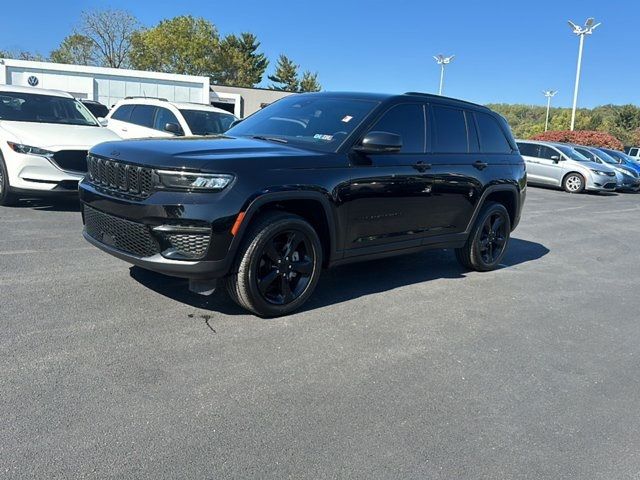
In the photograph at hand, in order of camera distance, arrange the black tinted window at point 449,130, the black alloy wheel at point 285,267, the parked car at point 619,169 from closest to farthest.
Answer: the black alloy wheel at point 285,267
the black tinted window at point 449,130
the parked car at point 619,169

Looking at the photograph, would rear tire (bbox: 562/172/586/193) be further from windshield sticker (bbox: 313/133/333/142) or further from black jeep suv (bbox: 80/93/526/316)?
windshield sticker (bbox: 313/133/333/142)

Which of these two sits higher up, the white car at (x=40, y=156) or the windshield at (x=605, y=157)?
the windshield at (x=605, y=157)

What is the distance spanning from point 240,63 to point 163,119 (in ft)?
183

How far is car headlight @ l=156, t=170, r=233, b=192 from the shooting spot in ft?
12.5

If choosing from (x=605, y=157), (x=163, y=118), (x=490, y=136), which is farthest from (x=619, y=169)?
(x=163, y=118)

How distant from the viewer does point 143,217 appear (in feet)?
12.8

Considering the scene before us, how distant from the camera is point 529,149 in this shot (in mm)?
20578

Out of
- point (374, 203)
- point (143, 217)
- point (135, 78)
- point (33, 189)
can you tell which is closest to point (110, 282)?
point (143, 217)

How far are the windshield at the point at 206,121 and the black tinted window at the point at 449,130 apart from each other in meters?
5.83

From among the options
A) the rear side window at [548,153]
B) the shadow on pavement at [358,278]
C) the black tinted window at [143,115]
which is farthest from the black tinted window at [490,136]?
the rear side window at [548,153]

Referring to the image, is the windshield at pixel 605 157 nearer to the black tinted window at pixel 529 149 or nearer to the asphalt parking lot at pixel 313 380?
the black tinted window at pixel 529 149

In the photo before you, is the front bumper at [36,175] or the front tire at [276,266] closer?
the front tire at [276,266]

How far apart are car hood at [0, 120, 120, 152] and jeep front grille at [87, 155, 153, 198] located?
3573mm

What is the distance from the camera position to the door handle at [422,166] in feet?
17.3
